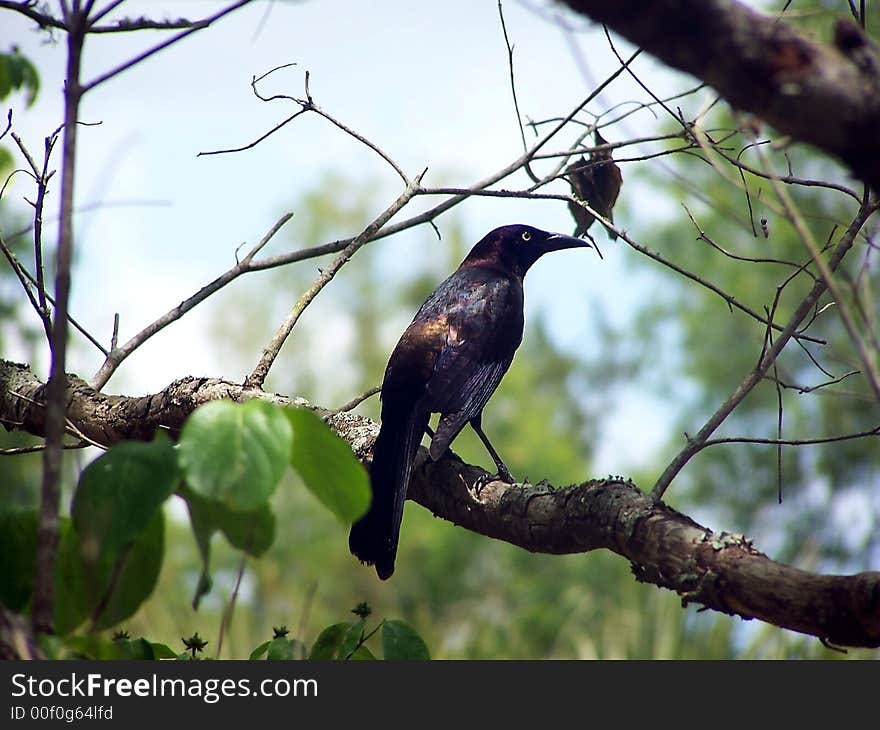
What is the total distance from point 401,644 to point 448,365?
7.14ft

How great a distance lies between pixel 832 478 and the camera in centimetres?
1702

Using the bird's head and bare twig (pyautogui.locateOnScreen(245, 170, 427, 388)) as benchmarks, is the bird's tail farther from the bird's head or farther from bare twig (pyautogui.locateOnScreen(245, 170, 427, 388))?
the bird's head

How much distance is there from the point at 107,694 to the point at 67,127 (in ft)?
3.04

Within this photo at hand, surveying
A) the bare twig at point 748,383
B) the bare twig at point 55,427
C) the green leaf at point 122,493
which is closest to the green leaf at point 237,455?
the green leaf at point 122,493

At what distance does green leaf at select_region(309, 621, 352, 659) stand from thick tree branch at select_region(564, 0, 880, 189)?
126cm

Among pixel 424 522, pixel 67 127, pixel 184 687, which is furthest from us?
pixel 424 522

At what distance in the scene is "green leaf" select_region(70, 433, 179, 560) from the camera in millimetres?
1271

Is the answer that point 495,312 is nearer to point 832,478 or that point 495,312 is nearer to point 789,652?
point 789,652

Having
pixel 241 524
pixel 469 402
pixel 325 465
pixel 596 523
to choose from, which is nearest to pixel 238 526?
pixel 241 524

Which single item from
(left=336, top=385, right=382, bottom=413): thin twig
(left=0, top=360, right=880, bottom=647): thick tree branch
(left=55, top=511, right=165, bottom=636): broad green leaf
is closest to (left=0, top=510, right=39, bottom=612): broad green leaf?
(left=55, top=511, right=165, bottom=636): broad green leaf

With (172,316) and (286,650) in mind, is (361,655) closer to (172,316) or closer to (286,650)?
(286,650)

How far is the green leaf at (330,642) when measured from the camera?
1900 mm

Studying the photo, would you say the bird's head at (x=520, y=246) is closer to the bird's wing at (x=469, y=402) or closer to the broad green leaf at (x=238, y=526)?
the bird's wing at (x=469, y=402)

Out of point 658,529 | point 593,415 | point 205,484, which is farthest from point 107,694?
point 593,415
